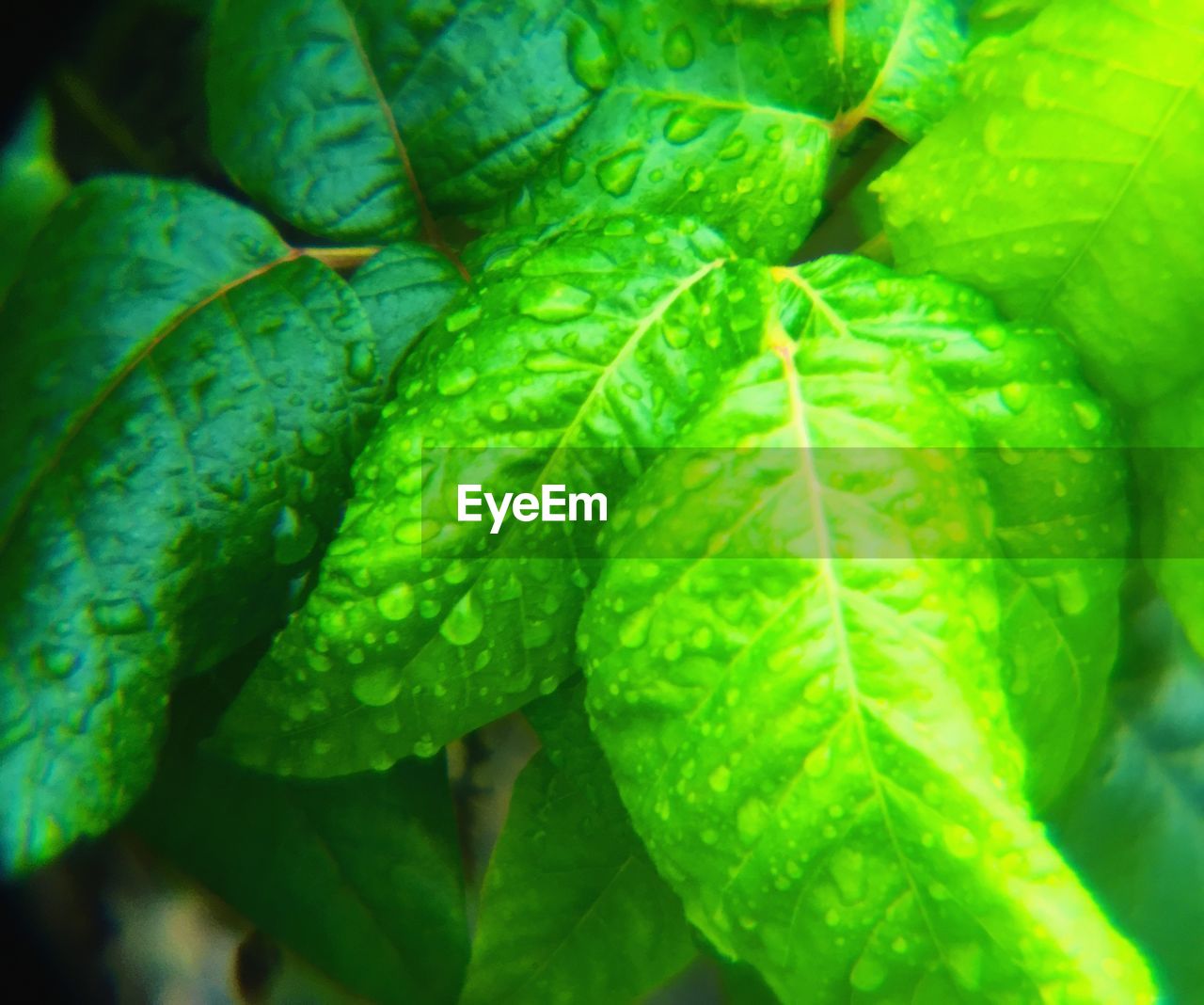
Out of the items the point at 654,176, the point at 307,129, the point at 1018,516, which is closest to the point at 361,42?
the point at 307,129

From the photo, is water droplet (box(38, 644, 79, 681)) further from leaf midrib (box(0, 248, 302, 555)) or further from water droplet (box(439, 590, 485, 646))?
water droplet (box(439, 590, 485, 646))

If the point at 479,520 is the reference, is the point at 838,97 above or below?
above

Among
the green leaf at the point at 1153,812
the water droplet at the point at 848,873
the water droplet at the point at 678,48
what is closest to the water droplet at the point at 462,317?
the water droplet at the point at 678,48

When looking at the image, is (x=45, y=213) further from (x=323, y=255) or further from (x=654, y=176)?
(x=654, y=176)

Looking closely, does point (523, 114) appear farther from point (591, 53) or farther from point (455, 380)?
point (455, 380)

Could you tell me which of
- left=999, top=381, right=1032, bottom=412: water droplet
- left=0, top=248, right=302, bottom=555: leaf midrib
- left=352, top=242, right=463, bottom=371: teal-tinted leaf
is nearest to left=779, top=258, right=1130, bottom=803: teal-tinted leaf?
left=999, top=381, right=1032, bottom=412: water droplet

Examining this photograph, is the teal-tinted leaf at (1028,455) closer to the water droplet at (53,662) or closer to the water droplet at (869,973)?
the water droplet at (869,973)

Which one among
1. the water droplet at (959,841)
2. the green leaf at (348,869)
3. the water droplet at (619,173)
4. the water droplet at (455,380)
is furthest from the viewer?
the green leaf at (348,869)
